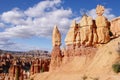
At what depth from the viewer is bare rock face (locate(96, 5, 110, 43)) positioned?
46812mm

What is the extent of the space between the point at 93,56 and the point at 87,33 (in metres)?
4.05

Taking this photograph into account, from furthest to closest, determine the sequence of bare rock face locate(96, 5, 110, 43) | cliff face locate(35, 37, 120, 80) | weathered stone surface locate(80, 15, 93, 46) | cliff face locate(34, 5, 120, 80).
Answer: weathered stone surface locate(80, 15, 93, 46), bare rock face locate(96, 5, 110, 43), cliff face locate(34, 5, 120, 80), cliff face locate(35, 37, 120, 80)

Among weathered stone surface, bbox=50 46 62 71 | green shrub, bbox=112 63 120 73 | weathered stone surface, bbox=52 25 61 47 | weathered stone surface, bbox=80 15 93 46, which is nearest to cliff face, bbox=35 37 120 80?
green shrub, bbox=112 63 120 73

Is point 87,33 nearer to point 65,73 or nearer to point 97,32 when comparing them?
point 97,32

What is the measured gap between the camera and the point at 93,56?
45.7 m

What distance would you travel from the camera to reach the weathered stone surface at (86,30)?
4744 centimetres

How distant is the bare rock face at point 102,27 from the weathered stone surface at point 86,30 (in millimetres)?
1181

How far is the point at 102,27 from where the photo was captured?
4712 cm

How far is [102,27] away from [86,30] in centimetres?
244

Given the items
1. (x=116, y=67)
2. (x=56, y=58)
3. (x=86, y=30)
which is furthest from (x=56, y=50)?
(x=116, y=67)

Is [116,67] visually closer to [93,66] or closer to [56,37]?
[93,66]

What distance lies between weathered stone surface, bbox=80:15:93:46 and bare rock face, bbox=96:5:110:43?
1.18 meters

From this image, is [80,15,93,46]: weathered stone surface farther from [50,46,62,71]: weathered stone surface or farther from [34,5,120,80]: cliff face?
[50,46,62,71]: weathered stone surface

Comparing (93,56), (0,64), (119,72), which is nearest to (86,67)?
(93,56)
